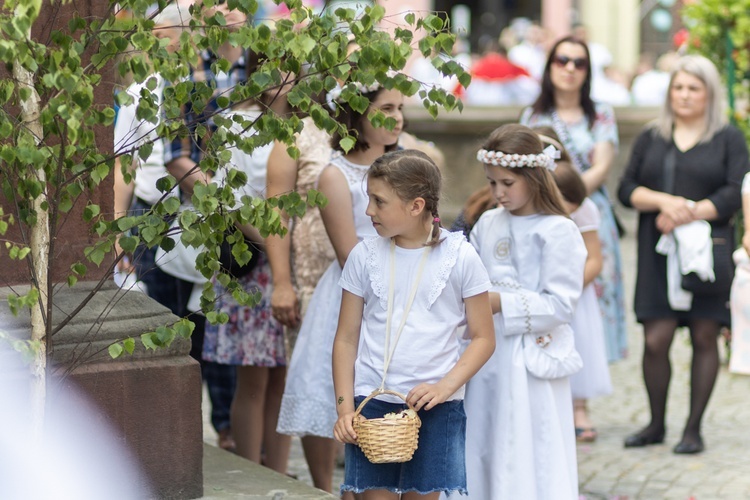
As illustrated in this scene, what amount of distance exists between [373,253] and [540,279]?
2.61 feet

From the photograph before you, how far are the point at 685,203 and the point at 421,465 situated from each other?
2.90m

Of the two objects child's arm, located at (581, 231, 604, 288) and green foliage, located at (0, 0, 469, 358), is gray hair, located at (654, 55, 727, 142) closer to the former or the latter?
child's arm, located at (581, 231, 604, 288)

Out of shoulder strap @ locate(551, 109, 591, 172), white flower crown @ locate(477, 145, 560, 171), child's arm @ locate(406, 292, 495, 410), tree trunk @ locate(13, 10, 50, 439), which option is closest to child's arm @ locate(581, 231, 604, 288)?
white flower crown @ locate(477, 145, 560, 171)

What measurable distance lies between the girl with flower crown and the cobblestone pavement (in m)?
1.10

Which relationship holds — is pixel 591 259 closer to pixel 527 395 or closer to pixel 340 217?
pixel 527 395

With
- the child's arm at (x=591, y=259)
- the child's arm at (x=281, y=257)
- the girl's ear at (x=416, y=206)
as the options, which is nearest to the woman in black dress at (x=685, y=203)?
the child's arm at (x=591, y=259)

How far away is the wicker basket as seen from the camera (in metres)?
3.55

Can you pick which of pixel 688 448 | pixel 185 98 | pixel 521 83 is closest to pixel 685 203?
A: pixel 688 448

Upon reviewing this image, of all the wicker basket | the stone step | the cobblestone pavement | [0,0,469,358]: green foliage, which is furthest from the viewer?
the cobblestone pavement

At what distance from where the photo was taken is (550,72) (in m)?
6.75

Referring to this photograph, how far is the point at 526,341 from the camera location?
441 cm

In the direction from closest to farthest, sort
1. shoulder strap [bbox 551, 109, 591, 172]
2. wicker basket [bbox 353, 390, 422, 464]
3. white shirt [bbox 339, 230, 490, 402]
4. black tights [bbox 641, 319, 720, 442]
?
wicker basket [bbox 353, 390, 422, 464] → white shirt [bbox 339, 230, 490, 402] → black tights [bbox 641, 319, 720, 442] → shoulder strap [bbox 551, 109, 591, 172]

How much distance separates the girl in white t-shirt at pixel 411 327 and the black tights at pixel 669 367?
2.73 meters

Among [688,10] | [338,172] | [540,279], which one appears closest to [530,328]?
[540,279]
